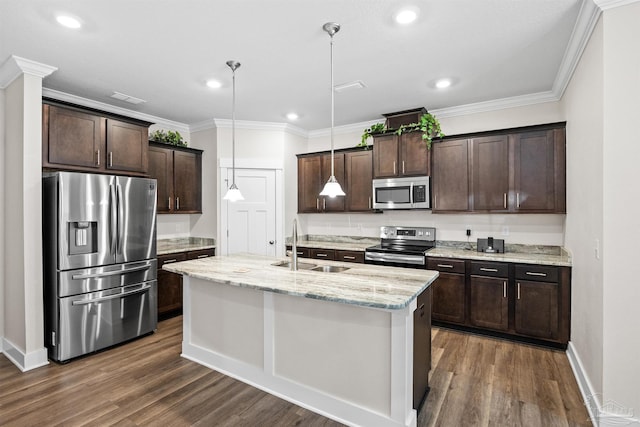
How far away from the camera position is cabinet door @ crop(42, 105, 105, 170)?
3.17 m

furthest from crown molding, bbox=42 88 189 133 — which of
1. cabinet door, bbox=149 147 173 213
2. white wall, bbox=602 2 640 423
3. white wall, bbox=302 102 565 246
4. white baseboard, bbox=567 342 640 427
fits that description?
white baseboard, bbox=567 342 640 427

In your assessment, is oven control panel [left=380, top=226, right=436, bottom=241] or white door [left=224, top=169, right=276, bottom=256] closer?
oven control panel [left=380, top=226, right=436, bottom=241]

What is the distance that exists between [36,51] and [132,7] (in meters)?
1.24

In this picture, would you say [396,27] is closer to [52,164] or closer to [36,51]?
[36,51]

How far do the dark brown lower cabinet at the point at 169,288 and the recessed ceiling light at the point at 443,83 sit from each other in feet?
12.0

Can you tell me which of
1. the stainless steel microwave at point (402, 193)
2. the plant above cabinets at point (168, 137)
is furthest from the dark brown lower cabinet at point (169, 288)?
the stainless steel microwave at point (402, 193)

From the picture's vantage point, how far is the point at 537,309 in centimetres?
337

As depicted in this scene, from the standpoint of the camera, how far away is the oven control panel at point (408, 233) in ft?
14.9

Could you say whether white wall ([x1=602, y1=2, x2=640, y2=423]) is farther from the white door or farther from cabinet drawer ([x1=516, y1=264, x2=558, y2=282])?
the white door

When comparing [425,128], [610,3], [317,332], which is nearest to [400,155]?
[425,128]

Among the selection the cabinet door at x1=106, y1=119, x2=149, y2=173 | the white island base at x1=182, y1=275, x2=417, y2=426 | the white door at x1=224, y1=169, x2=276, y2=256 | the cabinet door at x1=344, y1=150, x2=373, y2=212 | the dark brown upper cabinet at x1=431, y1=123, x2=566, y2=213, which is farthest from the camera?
the white door at x1=224, y1=169, x2=276, y2=256

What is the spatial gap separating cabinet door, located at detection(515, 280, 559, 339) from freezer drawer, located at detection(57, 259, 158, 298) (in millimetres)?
3990

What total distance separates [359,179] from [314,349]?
294 cm

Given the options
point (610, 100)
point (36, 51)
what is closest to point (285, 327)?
point (610, 100)
